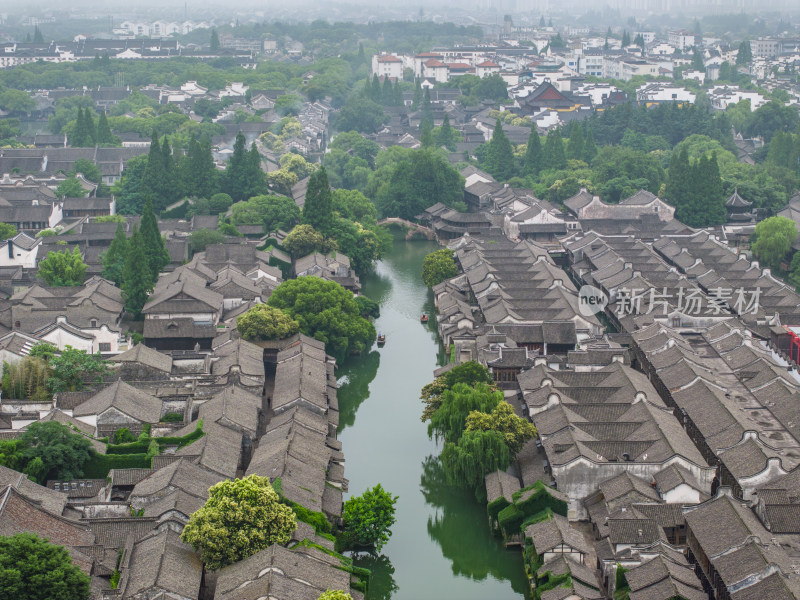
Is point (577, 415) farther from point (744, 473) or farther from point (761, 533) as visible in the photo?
point (761, 533)

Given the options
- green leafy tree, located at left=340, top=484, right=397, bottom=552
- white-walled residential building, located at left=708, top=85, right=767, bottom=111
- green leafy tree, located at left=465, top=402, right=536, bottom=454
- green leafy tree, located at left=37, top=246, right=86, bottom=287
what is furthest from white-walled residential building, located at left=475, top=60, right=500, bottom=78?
green leafy tree, located at left=340, top=484, right=397, bottom=552

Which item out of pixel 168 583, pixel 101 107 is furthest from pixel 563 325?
pixel 101 107

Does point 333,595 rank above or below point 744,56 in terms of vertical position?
above

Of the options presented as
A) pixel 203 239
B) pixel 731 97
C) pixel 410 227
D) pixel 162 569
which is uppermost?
pixel 162 569

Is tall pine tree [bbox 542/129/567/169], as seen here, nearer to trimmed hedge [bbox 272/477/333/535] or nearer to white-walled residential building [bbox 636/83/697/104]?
white-walled residential building [bbox 636/83/697/104]

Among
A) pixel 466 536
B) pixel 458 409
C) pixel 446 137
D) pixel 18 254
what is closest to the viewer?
pixel 466 536

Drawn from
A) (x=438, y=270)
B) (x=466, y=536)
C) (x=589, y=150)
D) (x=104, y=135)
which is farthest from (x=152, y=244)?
(x=589, y=150)

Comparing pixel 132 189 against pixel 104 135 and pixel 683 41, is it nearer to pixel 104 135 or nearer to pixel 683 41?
pixel 104 135

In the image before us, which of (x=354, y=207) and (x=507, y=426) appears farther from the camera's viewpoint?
(x=354, y=207)
